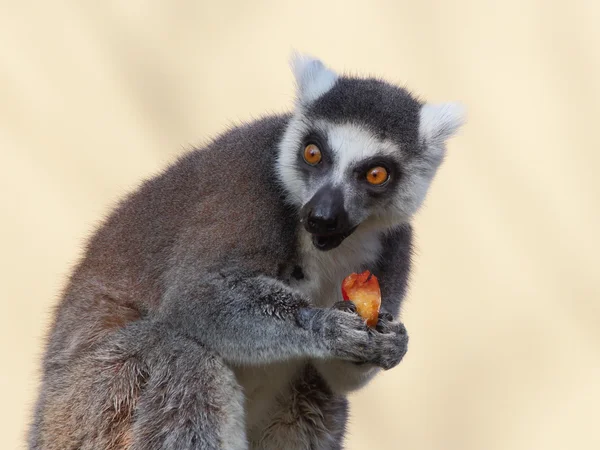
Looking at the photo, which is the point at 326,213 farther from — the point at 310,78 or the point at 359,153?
the point at 310,78

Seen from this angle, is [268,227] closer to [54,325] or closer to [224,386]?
[224,386]

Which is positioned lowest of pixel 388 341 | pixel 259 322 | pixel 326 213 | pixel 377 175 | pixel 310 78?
pixel 388 341

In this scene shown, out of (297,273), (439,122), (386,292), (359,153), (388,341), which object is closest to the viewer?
(388,341)

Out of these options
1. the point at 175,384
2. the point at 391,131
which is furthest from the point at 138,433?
the point at 391,131

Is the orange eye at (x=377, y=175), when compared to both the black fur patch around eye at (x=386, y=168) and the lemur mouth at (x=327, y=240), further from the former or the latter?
the lemur mouth at (x=327, y=240)

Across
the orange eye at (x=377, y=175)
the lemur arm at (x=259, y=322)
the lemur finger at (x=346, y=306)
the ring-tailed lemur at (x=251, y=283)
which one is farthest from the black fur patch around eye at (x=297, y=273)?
the orange eye at (x=377, y=175)

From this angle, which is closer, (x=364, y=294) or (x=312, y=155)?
(x=364, y=294)

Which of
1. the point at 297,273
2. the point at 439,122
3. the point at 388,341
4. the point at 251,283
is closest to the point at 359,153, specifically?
the point at 439,122

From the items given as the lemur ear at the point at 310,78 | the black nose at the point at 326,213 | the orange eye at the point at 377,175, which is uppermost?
the lemur ear at the point at 310,78

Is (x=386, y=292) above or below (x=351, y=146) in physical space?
below
